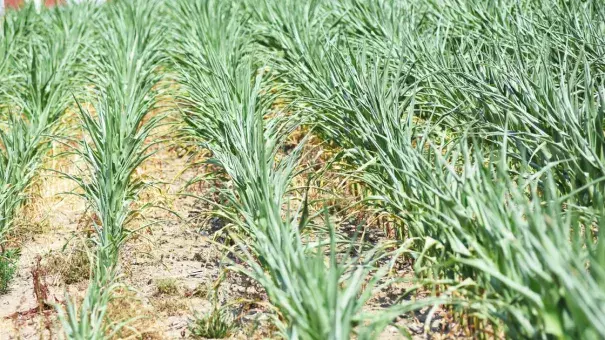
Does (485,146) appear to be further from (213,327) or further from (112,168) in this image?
(112,168)

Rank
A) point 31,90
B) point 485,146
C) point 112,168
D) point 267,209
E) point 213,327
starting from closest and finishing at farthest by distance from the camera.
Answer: point 267,209, point 213,327, point 485,146, point 112,168, point 31,90

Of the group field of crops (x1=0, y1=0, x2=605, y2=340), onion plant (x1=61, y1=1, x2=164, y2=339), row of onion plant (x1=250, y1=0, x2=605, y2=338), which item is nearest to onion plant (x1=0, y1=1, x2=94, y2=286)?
field of crops (x1=0, y1=0, x2=605, y2=340)

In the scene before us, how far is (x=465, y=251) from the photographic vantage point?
8.19 feet

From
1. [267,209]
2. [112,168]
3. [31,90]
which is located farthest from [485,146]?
[31,90]

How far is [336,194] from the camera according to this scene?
387 centimetres

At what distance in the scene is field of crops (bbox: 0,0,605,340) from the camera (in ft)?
7.57

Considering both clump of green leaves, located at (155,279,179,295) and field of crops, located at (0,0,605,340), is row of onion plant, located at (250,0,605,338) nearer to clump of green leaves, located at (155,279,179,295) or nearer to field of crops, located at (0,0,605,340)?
field of crops, located at (0,0,605,340)

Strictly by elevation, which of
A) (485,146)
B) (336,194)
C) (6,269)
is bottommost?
(6,269)

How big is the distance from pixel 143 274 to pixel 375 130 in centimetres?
110

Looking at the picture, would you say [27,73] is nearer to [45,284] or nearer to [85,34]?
[85,34]

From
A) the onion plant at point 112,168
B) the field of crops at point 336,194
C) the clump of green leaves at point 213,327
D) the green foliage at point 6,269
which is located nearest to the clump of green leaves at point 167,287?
the field of crops at point 336,194

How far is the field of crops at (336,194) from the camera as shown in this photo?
2.31 metres

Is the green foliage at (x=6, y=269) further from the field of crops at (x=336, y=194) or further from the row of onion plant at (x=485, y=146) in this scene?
the row of onion plant at (x=485, y=146)

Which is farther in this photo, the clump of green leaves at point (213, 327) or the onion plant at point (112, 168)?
the clump of green leaves at point (213, 327)
